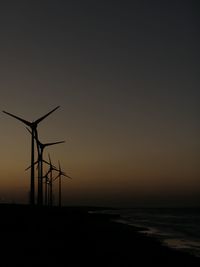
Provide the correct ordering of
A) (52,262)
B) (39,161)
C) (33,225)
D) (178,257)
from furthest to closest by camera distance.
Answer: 1. (39,161)
2. (33,225)
3. (178,257)
4. (52,262)

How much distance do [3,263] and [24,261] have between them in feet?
5.17

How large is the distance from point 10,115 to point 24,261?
126 ft

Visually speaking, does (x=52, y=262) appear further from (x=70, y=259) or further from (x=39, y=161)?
(x=39, y=161)

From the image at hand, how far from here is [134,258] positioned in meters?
33.8

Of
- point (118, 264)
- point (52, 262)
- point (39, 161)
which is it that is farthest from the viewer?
point (39, 161)

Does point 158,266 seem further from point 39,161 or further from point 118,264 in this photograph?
point 39,161

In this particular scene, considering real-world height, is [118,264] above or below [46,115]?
below

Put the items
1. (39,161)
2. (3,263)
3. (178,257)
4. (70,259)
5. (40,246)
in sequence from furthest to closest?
(39,161) < (178,257) < (40,246) < (70,259) < (3,263)

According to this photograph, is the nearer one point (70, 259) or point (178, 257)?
point (70, 259)

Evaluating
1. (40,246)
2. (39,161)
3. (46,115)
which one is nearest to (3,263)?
(40,246)

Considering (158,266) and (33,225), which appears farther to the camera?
(33,225)

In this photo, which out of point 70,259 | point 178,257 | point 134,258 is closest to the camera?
point 70,259

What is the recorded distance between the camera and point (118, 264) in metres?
28.9

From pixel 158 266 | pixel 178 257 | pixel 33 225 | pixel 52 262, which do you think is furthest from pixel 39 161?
pixel 52 262
